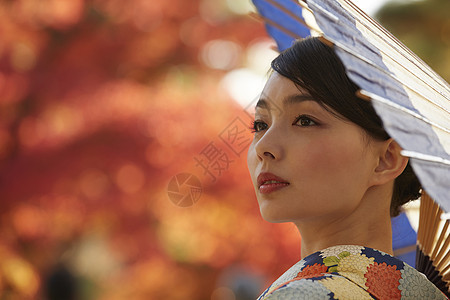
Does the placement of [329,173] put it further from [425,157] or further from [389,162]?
[425,157]

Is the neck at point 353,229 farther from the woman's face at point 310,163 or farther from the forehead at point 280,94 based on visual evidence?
the forehead at point 280,94

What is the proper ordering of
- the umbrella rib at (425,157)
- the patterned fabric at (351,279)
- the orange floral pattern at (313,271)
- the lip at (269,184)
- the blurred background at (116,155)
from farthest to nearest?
the blurred background at (116,155), the lip at (269,184), the orange floral pattern at (313,271), the patterned fabric at (351,279), the umbrella rib at (425,157)

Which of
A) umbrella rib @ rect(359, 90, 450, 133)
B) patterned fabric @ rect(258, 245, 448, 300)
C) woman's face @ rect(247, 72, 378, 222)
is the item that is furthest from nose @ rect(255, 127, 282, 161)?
umbrella rib @ rect(359, 90, 450, 133)

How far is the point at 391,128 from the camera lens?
73cm

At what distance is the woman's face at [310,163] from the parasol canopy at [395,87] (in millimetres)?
211

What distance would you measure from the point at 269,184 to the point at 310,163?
0.11m

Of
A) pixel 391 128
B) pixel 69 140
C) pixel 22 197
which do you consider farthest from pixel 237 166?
pixel 391 128

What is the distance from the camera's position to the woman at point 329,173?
42.0 inches

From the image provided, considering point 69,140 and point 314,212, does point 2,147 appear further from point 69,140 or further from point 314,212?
point 314,212

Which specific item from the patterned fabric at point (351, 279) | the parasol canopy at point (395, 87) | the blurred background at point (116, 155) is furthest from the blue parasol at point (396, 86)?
the blurred background at point (116, 155)

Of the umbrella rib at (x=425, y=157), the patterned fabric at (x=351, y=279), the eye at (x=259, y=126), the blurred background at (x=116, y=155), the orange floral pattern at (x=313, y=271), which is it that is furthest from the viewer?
the blurred background at (x=116, y=155)

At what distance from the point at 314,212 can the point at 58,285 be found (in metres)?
5.72

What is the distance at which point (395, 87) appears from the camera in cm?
82

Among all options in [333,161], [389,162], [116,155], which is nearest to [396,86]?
[333,161]
